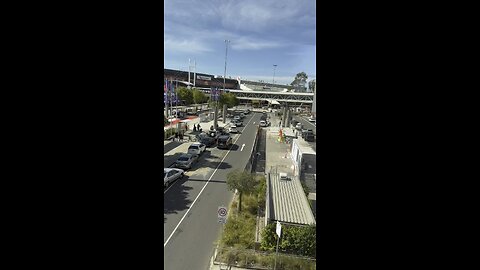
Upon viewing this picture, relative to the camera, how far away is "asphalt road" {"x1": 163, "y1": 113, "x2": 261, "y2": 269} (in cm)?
320

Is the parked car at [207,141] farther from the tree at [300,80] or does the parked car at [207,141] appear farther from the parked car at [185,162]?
the tree at [300,80]

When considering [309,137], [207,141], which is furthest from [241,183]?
[309,137]

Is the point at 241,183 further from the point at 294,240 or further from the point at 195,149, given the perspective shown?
the point at 195,149

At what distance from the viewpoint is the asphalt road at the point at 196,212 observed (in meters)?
3.20

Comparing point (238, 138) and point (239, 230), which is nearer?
point (239, 230)

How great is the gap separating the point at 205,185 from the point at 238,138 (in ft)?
18.7

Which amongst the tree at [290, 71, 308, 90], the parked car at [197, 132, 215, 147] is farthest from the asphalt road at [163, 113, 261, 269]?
the tree at [290, 71, 308, 90]

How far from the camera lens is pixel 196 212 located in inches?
171

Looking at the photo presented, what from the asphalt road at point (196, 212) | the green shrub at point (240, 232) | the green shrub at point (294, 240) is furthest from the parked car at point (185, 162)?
the green shrub at point (294, 240)

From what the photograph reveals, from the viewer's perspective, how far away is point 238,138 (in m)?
11.2

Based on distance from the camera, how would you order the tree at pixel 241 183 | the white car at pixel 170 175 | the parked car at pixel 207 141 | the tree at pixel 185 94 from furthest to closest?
the tree at pixel 185 94, the parked car at pixel 207 141, the white car at pixel 170 175, the tree at pixel 241 183
